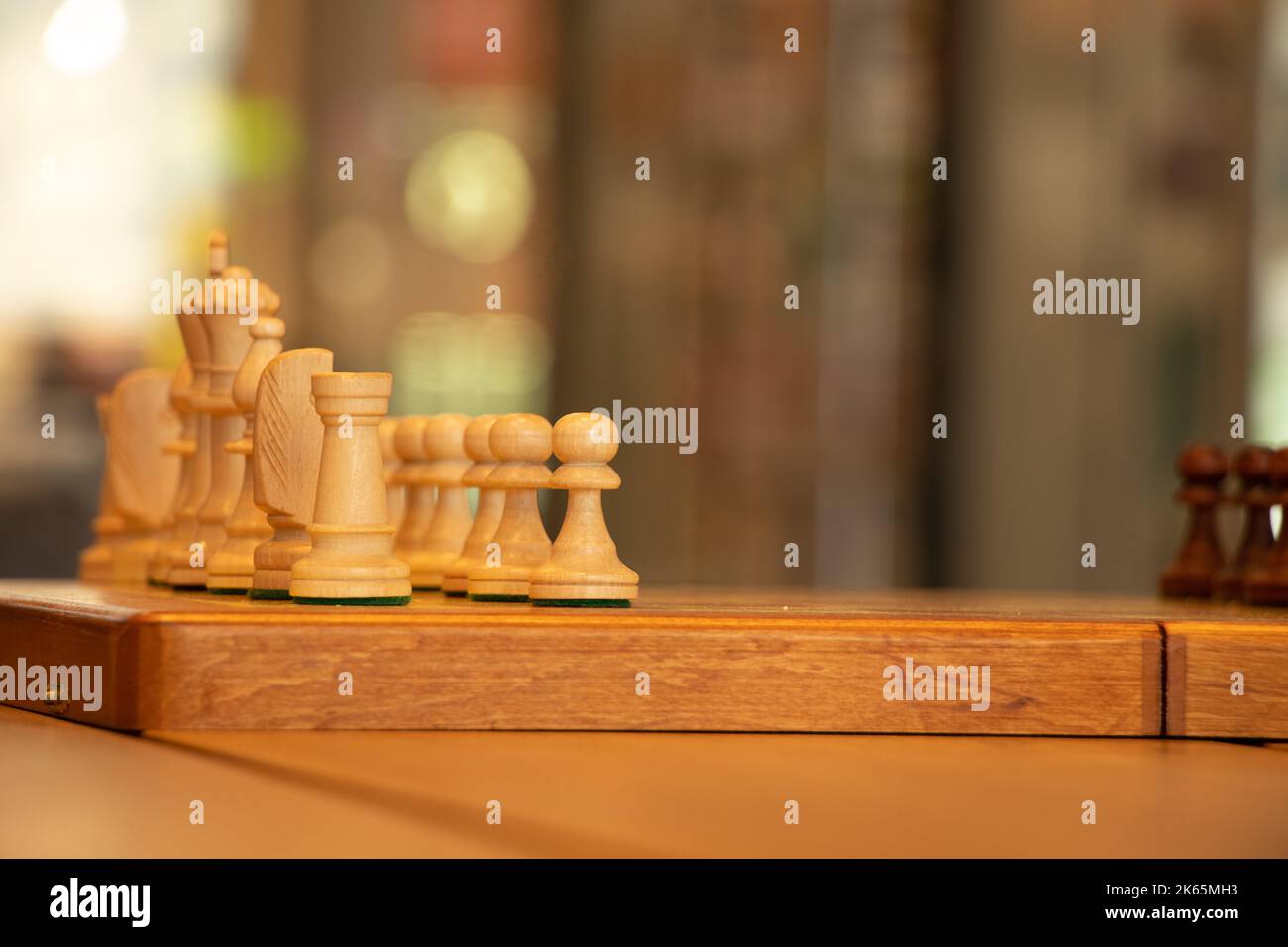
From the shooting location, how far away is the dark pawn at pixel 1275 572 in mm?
1472

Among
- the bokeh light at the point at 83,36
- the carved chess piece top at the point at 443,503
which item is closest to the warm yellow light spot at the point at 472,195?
the bokeh light at the point at 83,36

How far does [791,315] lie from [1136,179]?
84 cm

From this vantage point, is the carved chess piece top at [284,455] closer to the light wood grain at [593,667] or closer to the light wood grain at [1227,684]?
the light wood grain at [593,667]

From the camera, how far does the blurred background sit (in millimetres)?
3508

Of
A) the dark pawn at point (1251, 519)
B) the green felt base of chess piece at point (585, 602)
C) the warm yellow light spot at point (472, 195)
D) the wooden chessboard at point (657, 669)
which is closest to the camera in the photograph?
the wooden chessboard at point (657, 669)

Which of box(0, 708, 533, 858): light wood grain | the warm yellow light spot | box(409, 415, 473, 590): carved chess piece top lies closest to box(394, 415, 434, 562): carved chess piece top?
box(409, 415, 473, 590): carved chess piece top

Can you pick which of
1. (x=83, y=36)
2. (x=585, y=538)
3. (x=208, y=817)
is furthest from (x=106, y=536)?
(x=83, y=36)

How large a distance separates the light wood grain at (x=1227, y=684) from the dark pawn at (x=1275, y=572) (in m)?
0.34

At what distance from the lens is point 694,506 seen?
4055 mm

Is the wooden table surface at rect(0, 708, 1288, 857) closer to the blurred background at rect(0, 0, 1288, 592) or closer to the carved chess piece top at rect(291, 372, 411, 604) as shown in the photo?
the carved chess piece top at rect(291, 372, 411, 604)

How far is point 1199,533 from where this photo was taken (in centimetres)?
173
